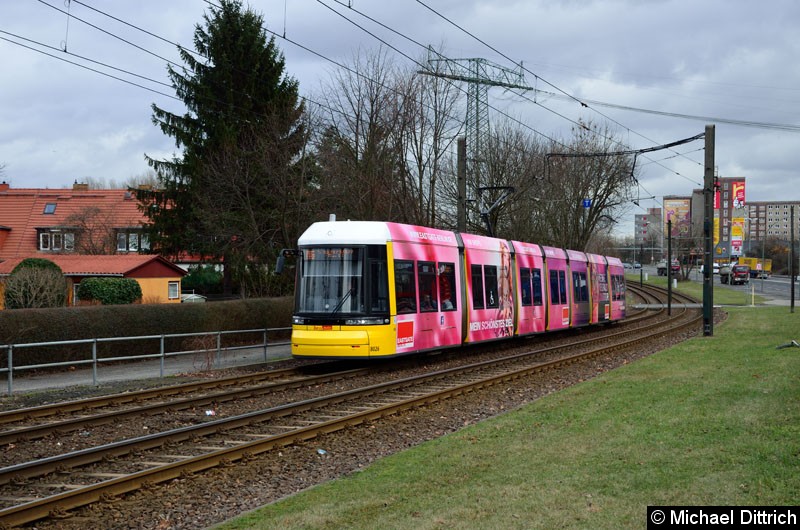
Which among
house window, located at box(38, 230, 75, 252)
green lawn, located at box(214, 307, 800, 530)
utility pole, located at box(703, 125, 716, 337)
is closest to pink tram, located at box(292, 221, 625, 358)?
green lawn, located at box(214, 307, 800, 530)

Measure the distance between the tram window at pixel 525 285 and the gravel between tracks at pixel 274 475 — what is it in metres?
11.0

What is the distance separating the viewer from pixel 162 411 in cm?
1321

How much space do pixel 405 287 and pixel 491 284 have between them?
529cm

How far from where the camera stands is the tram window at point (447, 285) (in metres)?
→ 20.1

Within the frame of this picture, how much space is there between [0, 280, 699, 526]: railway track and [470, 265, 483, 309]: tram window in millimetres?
5084

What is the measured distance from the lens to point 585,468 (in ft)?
27.1

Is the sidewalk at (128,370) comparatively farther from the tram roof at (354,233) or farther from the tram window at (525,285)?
the tram window at (525,285)

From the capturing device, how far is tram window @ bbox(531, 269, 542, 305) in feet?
87.7

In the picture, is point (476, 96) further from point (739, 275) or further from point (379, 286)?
point (739, 275)

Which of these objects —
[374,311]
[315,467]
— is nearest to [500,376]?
[374,311]

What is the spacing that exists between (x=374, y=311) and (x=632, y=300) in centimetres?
5085

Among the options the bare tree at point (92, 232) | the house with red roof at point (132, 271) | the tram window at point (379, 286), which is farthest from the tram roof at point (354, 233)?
the bare tree at point (92, 232)

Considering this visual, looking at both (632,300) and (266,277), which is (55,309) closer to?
(266,277)

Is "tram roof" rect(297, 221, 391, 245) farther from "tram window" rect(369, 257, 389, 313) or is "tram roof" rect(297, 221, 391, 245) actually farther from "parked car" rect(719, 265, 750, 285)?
"parked car" rect(719, 265, 750, 285)
